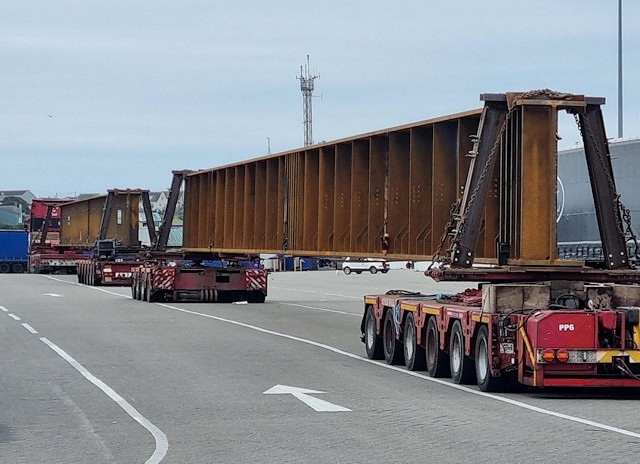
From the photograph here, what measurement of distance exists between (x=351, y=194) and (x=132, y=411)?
509 inches

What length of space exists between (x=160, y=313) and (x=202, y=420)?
21414mm

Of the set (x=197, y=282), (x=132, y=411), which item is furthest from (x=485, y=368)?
(x=197, y=282)

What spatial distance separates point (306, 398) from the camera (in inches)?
604

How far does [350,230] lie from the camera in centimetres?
2658

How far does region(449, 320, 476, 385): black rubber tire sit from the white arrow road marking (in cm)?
207

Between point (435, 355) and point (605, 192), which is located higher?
point (605, 192)

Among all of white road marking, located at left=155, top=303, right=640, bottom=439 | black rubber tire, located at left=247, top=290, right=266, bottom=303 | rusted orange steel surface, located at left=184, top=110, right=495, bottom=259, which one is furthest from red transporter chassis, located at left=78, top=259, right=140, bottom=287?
white road marking, located at left=155, top=303, right=640, bottom=439

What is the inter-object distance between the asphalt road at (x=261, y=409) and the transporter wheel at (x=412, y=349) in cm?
25

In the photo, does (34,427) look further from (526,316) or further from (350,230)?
(350,230)

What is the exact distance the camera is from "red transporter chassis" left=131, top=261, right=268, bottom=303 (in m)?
41.2

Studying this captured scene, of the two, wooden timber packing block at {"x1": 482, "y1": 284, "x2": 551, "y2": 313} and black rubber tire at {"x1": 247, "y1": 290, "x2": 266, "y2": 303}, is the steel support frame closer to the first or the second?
wooden timber packing block at {"x1": 482, "y1": 284, "x2": 551, "y2": 313}

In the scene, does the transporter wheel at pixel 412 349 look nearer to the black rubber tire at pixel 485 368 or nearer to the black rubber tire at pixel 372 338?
the black rubber tire at pixel 372 338

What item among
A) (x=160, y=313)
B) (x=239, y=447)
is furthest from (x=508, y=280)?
(x=160, y=313)

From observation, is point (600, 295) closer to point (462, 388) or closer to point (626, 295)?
point (626, 295)
